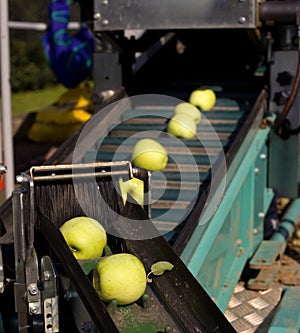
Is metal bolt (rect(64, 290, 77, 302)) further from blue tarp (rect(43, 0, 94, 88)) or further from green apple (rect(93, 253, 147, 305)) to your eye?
blue tarp (rect(43, 0, 94, 88))

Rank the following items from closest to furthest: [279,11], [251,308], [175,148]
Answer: [251,308]
[175,148]
[279,11]

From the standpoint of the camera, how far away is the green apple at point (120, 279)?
2744mm

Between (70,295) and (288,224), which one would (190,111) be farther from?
(70,295)

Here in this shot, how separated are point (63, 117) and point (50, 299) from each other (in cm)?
720

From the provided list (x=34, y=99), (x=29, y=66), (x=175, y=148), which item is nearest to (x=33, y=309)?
(x=175, y=148)

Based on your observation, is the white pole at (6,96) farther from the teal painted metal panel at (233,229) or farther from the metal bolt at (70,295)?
the metal bolt at (70,295)

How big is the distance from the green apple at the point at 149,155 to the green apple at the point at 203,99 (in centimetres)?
78

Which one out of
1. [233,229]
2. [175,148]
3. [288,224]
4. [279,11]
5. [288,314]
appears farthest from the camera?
[288,224]

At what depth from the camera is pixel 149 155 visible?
4512mm

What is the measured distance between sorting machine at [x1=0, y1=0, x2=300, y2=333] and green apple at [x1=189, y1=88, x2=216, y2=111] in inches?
2.2

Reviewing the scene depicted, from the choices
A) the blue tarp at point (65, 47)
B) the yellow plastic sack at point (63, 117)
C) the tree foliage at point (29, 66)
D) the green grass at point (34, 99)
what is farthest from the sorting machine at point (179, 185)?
the tree foliage at point (29, 66)

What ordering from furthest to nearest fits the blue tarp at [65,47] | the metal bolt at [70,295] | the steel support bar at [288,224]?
1. the blue tarp at [65,47]
2. the steel support bar at [288,224]
3. the metal bolt at [70,295]

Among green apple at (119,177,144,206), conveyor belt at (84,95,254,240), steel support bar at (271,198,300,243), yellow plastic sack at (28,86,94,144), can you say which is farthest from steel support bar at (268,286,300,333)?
yellow plastic sack at (28,86,94,144)

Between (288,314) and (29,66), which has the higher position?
(288,314)
